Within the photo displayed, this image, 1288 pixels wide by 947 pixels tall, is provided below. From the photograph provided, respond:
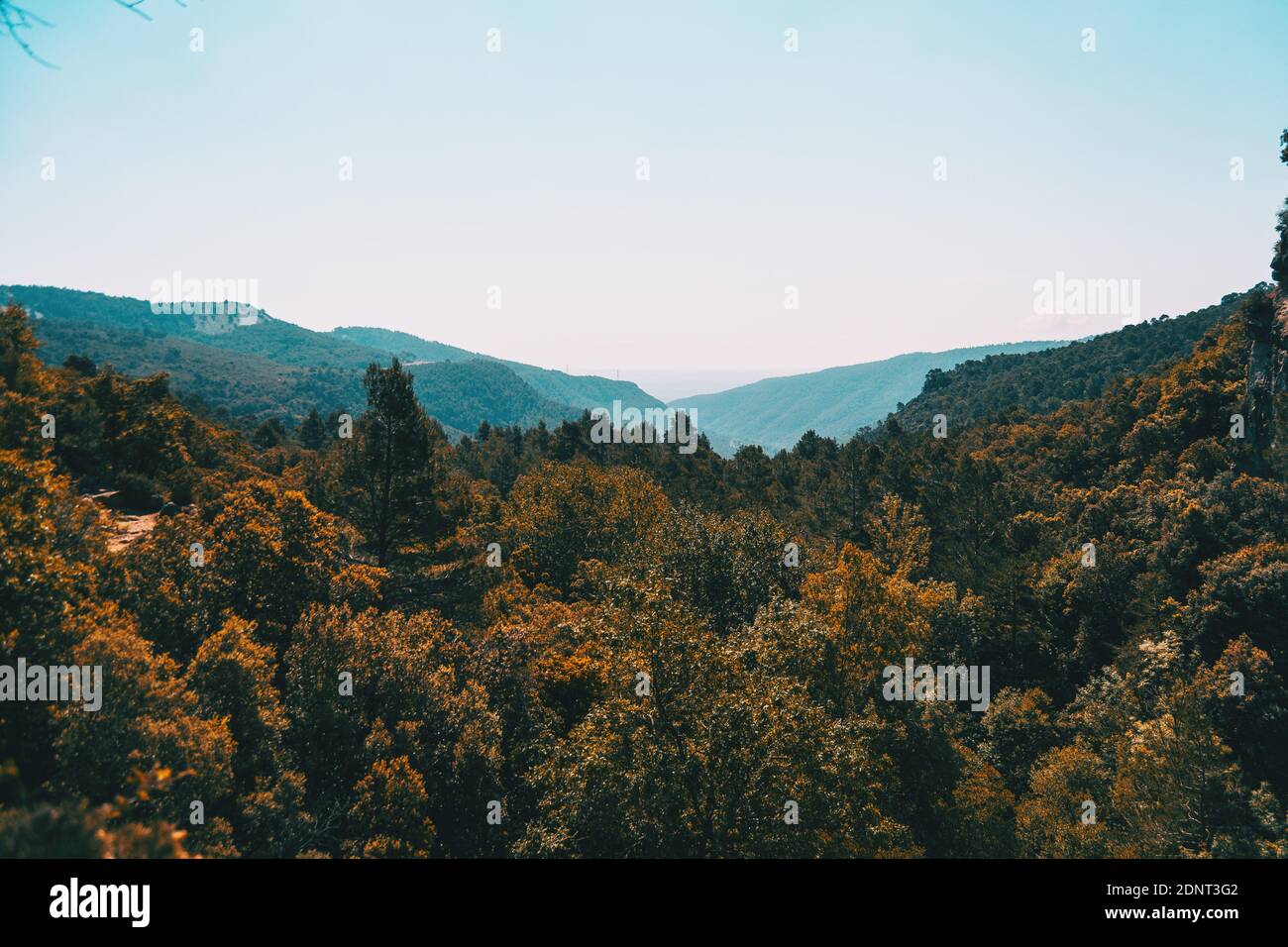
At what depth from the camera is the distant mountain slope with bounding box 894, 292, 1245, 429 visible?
138 m

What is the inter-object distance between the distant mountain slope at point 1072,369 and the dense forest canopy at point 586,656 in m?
88.9

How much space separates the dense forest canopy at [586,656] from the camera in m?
16.5

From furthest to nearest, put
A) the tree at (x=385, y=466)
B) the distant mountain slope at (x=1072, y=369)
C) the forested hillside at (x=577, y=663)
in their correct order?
1. the distant mountain slope at (x=1072, y=369)
2. the tree at (x=385, y=466)
3. the forested hillside at (x=577, y=663)

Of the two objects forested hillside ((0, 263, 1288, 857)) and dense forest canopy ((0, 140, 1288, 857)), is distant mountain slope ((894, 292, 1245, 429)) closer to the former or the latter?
dense forest canopy ((0, 140, 1288, 857))

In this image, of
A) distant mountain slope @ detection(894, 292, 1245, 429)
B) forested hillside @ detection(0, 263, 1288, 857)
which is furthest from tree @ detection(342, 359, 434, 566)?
distant mountain slope @ detection(894, 292, 1245, 429)

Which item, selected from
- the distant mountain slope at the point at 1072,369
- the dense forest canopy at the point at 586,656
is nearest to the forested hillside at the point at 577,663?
the dense forest canopy at the point at 586,656

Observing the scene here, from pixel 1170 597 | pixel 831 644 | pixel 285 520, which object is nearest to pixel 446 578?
pixel 285 520

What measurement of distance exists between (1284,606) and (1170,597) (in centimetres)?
731

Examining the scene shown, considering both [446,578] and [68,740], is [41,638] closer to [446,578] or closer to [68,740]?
[68,740]

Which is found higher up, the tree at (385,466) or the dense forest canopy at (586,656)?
the tree at (385,466)

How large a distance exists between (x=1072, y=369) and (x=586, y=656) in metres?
168

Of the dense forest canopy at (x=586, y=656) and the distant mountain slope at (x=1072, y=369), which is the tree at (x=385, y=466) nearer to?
the dense forest canopy at (x=586, y=656)

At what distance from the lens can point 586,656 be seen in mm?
29391

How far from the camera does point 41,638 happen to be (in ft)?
49.9
